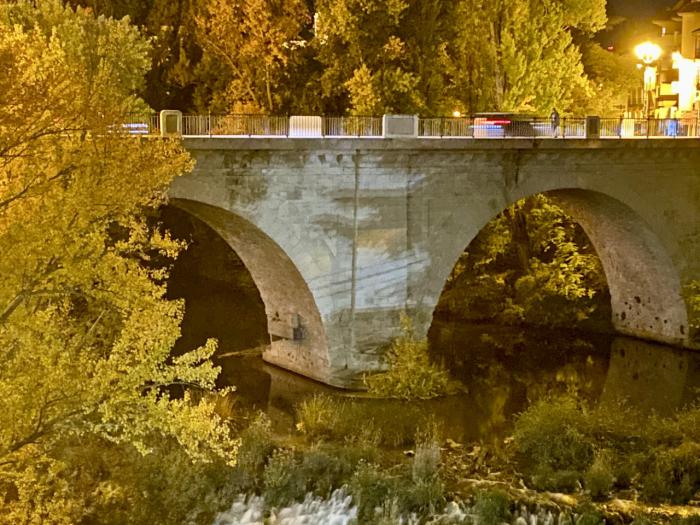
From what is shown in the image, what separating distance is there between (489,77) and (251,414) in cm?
1600

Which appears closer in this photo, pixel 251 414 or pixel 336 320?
pixel 251 414

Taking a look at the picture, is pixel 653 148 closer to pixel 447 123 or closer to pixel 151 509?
pixel 447 123

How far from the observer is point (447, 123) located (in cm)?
2692

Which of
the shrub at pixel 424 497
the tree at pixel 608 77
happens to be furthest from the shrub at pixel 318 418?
the tree at pixel 608 77

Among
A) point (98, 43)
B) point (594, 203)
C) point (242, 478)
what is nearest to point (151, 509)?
point (242, 478)

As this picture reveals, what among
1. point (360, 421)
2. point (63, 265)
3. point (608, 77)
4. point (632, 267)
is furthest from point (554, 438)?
point (608, 77)

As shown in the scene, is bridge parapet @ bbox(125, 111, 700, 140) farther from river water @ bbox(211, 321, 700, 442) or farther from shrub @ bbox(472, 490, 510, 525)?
shrub @ bbox(472, 490, 510, 525)

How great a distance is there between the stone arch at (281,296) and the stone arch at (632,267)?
857 cm

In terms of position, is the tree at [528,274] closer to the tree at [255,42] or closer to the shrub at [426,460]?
the tree at [255,42]

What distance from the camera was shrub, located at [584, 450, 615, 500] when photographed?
18.8m

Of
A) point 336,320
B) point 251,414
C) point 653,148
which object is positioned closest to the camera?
point 251,414

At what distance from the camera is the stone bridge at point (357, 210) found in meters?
23.5

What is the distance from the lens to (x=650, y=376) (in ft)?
93.4

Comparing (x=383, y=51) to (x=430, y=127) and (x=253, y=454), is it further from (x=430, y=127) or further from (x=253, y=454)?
(x=253, y=454)
